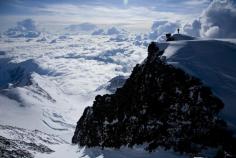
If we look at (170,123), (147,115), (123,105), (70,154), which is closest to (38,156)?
(70,154)

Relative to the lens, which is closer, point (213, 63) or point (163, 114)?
point (163, 114)

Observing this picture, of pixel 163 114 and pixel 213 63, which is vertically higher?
pixel 213 63

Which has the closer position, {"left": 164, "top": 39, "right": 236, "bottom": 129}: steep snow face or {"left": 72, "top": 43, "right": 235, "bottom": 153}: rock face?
{"left": 72, "top": 43, "right": 235, "bottom": 153}: rock face

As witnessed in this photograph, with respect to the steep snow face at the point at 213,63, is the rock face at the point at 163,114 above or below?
below

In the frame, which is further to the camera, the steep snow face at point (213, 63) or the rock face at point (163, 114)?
the steep snow face at point (213, 63)

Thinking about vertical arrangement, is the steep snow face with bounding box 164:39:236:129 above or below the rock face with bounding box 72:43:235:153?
above

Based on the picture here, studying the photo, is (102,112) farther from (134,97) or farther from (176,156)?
(176,156)
